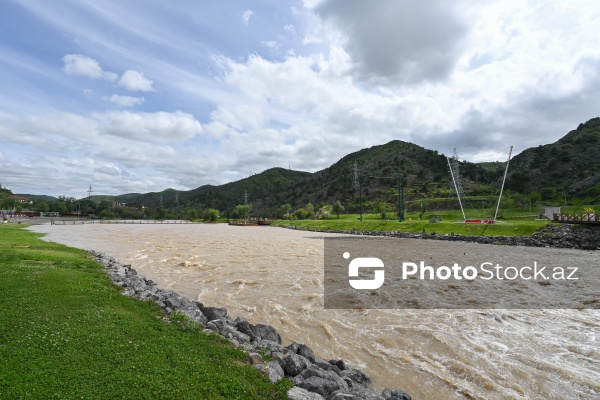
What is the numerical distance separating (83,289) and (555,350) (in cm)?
1660

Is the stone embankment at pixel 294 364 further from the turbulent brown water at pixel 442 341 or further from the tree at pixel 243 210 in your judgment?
the tree at pixel 243 210

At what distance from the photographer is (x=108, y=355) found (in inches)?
285

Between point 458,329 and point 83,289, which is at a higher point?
point 83,289

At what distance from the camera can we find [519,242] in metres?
42.7

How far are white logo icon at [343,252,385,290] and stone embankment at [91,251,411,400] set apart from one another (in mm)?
10386

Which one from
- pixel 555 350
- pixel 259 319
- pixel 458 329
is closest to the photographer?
pixel 555 350

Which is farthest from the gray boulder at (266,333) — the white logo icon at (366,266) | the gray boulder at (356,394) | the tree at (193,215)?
the tree at (193,215)

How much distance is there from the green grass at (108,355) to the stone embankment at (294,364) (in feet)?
1.45

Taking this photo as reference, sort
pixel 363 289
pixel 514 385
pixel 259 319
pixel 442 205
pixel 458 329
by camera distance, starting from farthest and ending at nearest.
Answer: pixel 442 205 → pixel 363 289 → pixel 259 319 → pixel 458 329 → pixel 514 385

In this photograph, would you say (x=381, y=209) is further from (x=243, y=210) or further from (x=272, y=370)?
(x=272, y=370)

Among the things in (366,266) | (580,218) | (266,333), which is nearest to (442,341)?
(266,333)

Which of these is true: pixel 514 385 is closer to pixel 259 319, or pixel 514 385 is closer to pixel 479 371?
pixel 479 371

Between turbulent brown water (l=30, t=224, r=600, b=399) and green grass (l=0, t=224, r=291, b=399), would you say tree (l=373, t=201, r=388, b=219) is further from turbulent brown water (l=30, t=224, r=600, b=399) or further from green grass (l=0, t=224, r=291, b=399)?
green grass (l=0, t=224, r=291, b=399)

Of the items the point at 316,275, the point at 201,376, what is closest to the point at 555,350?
the point at 201,376
